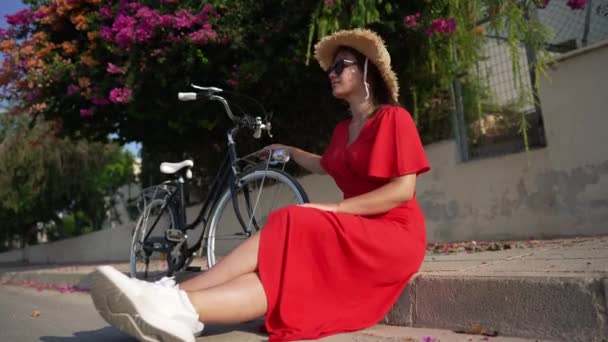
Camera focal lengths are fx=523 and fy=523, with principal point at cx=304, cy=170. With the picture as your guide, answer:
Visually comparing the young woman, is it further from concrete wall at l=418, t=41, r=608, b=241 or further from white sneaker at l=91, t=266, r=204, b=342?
concrete wall at l=418, t=41, r=608, b=241

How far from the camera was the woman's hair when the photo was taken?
118 inches

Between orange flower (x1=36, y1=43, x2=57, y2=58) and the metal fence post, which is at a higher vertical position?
orange flower (x1=36, y1=43, x2=57, y2=58)

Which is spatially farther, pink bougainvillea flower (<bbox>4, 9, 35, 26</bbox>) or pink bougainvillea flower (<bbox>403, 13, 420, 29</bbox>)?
pink bougainvillea flower (<bbox>4, 9, 35, 26</bbox>)

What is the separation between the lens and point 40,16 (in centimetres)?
783

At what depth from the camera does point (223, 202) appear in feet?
13.1

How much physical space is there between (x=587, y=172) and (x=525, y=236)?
86 cm

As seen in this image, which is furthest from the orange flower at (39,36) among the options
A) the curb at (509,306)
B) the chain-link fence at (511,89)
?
the curb at (509,306)

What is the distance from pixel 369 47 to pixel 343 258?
119cm

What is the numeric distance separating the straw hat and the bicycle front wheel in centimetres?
88

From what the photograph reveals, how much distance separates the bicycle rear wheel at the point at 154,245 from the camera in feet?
14.2

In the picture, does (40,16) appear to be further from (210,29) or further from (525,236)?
Answer: (525,236)

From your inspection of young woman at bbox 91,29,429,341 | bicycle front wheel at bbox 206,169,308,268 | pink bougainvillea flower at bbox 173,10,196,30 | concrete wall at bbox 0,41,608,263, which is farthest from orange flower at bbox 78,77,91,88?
young woman at bbox 91,29,429,341

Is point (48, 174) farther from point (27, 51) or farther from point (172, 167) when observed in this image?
point (172, 167)

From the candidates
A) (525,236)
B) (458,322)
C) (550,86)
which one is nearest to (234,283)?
(458,322)
